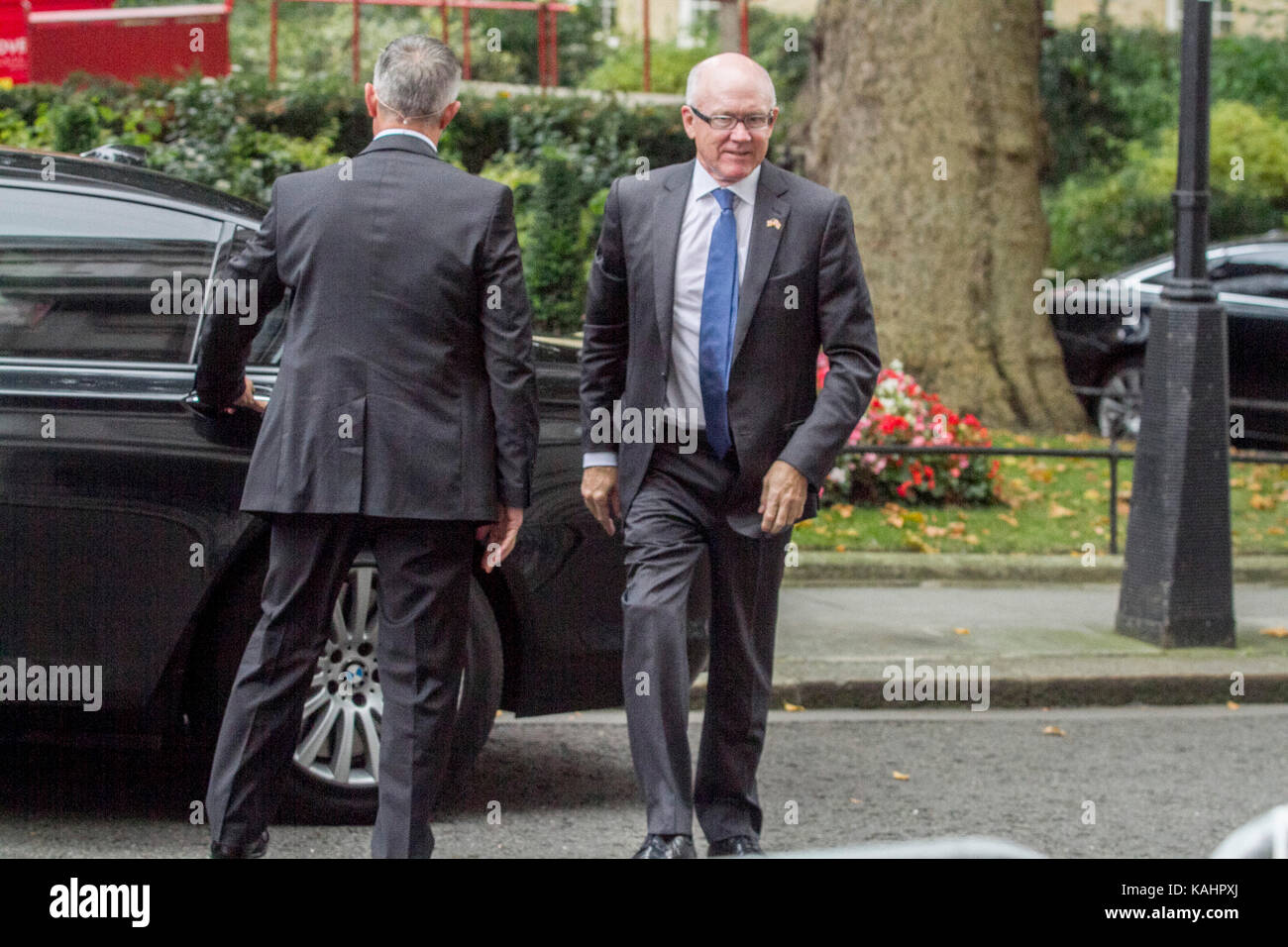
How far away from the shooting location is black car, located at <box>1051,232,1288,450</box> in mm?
13414

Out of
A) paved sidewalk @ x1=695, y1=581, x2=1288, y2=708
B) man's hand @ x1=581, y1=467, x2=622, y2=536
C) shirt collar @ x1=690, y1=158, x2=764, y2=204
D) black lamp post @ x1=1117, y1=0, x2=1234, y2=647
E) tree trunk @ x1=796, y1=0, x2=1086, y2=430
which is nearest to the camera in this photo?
shirt collar @ x1=690, y1=158, x2=764, y2=204

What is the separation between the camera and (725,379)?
4355mm

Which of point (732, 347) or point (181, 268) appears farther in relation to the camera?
point (181, 268)

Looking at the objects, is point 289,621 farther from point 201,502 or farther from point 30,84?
point 30,84

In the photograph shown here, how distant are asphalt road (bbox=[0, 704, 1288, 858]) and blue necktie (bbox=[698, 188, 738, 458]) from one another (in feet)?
4.26

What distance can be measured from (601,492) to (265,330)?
1068mm

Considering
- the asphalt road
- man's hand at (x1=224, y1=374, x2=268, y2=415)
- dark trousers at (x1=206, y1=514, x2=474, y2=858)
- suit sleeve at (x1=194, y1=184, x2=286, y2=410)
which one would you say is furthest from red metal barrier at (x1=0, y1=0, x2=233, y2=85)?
dark trousers at (x1=206, y1=514, x2=474, y2=858)

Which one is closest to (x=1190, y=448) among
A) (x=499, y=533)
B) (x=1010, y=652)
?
(x=1010, y=652)

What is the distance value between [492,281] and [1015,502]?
6.96 metres

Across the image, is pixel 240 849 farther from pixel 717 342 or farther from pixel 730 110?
pixel 730 110

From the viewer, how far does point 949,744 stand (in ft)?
20.4

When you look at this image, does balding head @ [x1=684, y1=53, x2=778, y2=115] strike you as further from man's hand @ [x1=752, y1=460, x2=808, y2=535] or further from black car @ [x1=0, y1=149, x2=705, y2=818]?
black car @ [x1=0, y1=149, x2=705, y2=818]
